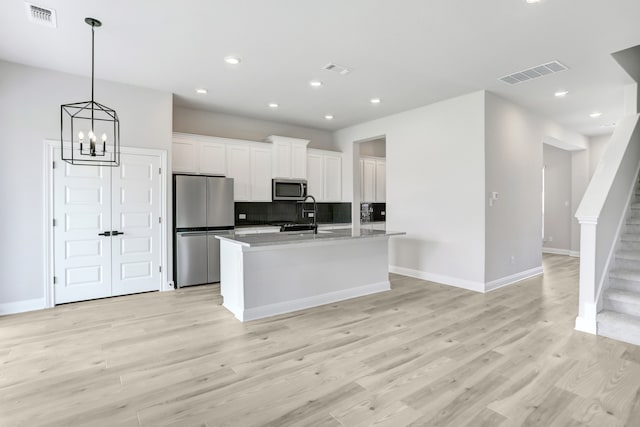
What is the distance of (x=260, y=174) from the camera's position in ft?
20.6

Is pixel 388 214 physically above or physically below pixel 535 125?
below

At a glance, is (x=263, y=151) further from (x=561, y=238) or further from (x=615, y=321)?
(x=561, y=238)

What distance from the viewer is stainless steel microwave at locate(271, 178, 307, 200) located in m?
6.42

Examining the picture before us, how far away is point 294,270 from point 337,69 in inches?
98.0

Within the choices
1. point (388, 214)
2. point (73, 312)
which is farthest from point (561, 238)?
point (73, 312)

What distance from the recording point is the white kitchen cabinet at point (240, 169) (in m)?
5.93

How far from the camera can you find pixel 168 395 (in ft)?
7.43

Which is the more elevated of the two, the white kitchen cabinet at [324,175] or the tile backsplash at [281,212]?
the white kitchen cabinet at [324,175]

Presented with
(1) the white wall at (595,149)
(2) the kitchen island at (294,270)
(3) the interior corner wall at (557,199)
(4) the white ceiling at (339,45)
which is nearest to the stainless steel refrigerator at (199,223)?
(2) the kitchen island at (294,270)

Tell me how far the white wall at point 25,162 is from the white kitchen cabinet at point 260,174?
267 cm

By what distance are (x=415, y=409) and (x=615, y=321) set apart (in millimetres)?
2440

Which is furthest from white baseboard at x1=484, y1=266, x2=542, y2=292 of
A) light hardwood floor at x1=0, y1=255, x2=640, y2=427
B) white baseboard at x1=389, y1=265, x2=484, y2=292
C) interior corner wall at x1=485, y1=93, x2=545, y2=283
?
light hardwood floor at x1=0, y1=255, x2=640, y2=427

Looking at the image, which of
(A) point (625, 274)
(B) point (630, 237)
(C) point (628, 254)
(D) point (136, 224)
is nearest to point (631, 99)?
(B) point (630, 237)

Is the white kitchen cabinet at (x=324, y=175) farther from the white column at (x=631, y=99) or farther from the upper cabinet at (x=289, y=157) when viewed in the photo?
the white column at (x=631, y=99)
